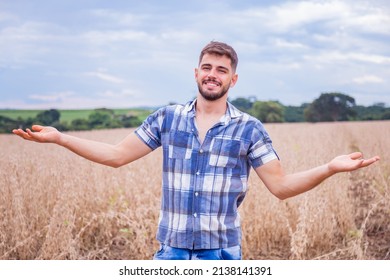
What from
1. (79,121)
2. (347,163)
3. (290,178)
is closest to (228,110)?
(290,178)

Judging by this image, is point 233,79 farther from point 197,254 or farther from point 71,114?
point 71,114

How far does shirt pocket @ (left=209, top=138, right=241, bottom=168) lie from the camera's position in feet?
7.38

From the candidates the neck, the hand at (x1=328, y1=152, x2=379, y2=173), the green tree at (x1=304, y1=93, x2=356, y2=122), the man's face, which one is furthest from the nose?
the green tree at (x1=304, y1=93, x2=356, y2=122)

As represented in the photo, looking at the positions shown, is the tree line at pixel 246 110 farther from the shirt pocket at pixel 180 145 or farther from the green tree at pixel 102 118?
the shirt pocket at pixel 180 145

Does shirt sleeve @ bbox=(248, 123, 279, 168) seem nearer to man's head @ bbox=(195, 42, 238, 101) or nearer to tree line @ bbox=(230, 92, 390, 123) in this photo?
man's head @ bbox=(195, 42, 238, 101)

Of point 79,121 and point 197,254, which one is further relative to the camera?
point 79,121

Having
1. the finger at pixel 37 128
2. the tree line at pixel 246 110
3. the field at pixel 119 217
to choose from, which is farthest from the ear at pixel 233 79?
the tree line at pixel 246 110

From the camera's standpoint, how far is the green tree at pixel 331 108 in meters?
6.17

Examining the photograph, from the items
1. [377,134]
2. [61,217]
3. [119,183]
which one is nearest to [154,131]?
[61,217]

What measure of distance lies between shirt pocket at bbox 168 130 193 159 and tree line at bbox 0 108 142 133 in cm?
291

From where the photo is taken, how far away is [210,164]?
2.25m

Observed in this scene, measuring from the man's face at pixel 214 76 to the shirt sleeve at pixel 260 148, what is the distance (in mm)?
229

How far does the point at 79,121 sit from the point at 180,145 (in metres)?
4.11
